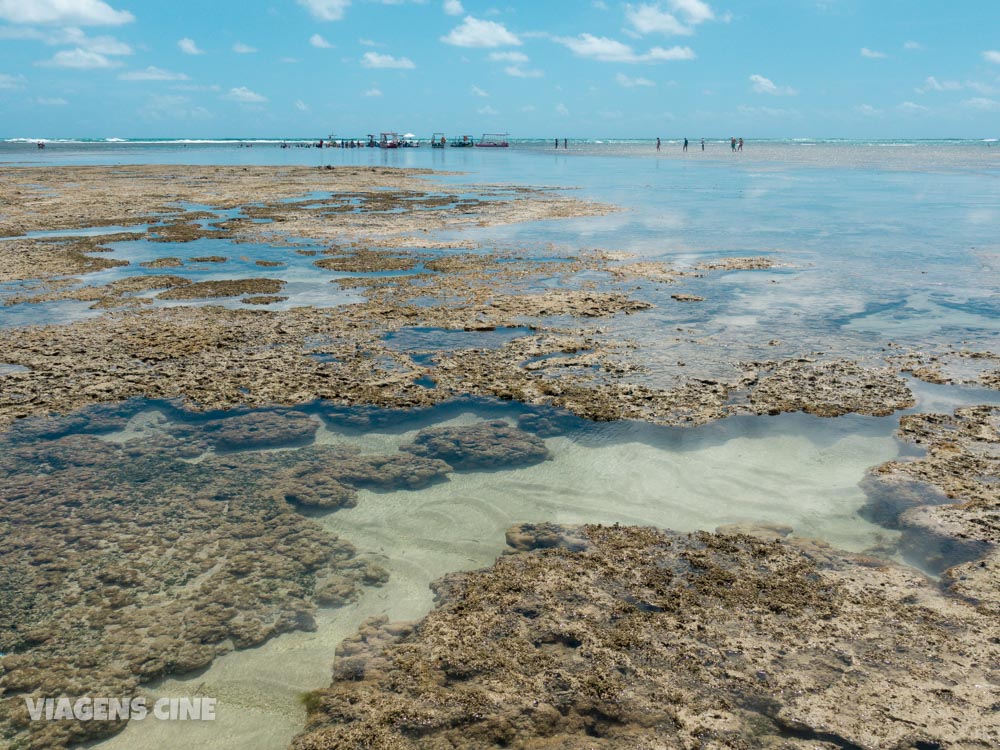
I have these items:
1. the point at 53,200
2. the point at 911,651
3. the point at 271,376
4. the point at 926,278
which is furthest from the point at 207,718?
the point at 53,200

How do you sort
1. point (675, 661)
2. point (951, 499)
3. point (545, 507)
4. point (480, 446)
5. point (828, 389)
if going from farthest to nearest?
point (828, 389) < point (480, 446) < point (545, 507) < point (951, 499) < point (675, 661)

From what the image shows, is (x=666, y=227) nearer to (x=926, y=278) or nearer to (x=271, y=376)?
(x=926, y=278)

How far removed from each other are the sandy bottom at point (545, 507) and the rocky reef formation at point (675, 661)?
33 cm

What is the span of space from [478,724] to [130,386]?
7947 mm

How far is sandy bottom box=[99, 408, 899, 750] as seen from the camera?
470 centimetres

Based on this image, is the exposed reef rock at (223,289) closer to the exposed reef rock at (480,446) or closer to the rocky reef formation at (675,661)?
the exposed reef rock at (480,446)

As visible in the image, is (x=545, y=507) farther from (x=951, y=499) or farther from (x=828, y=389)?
(x=828, y=389)

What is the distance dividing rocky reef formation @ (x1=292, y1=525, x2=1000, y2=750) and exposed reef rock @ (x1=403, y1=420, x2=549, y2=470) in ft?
6.63

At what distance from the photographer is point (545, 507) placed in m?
7.00

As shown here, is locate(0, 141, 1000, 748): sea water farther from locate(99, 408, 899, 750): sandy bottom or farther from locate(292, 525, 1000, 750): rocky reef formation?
locate(292, 525, 1000, 750): rocky reef formation

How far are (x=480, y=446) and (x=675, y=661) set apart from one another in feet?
13.0

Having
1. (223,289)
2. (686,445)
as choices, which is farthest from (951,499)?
(223,289)

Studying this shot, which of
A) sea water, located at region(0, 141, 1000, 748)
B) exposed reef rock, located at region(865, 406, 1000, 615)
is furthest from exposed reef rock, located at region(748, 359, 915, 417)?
exposed reef rock, located at region(865, 406, 1000, 615)

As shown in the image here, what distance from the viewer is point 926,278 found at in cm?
1712
